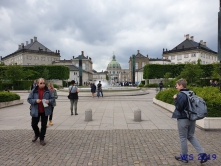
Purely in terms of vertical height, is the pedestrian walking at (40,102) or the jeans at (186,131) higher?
the pedestrian walking at (40,102)

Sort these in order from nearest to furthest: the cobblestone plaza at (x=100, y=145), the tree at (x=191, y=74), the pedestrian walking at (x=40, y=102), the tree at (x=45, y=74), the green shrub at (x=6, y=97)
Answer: the cobblestone plaza at (x=100, y=145) → the pedestrian walking at (x=40, y=102) → the green shrub at (x=6, y=97) → the tree at (x=191, y=74) → the tree at (x=45, y=74)

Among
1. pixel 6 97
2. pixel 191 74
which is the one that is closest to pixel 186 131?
pixel 6 97

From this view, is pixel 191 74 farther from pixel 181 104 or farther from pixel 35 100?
pixel 35 100

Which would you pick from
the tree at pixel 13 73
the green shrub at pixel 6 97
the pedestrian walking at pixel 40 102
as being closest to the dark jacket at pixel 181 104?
the pedestrian walking at pixel 40 102

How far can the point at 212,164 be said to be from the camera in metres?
4.71

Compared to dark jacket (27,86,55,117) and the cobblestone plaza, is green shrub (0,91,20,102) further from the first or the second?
dark jacket (27,86,55,117)

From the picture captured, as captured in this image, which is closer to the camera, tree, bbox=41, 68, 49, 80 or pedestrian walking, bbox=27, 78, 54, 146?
pedestrian walking, bbox=27, 78, 54, 146

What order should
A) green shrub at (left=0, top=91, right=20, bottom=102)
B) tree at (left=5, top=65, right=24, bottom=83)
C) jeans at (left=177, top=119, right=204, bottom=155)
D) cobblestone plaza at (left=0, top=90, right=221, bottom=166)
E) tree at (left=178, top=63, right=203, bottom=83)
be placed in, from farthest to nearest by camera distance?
tree at (left=5, top=65, right=24, bottom=83)
tree at (left=178, top=63, right=203, bottom=83)
green shrub at (left=0, top=91, right=20, bottom=102)
cobblestone plaza at (left=0, top=90, right=221, bottom=166)
jeans at (left=177, top=119, right=204, bottom=155)

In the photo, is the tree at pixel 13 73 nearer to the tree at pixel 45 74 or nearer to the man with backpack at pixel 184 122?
the tree at pixel 45 74

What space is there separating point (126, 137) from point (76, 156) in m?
2.34

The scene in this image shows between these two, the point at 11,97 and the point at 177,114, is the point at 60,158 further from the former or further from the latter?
the point at 11,97

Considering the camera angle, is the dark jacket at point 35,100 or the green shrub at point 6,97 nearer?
the dark jacket at point 35,100

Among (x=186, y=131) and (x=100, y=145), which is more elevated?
(x=186, y=131)

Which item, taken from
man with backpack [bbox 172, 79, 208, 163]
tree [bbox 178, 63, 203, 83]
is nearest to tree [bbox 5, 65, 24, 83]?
tree [bbox 178, 63, 203, 83]
